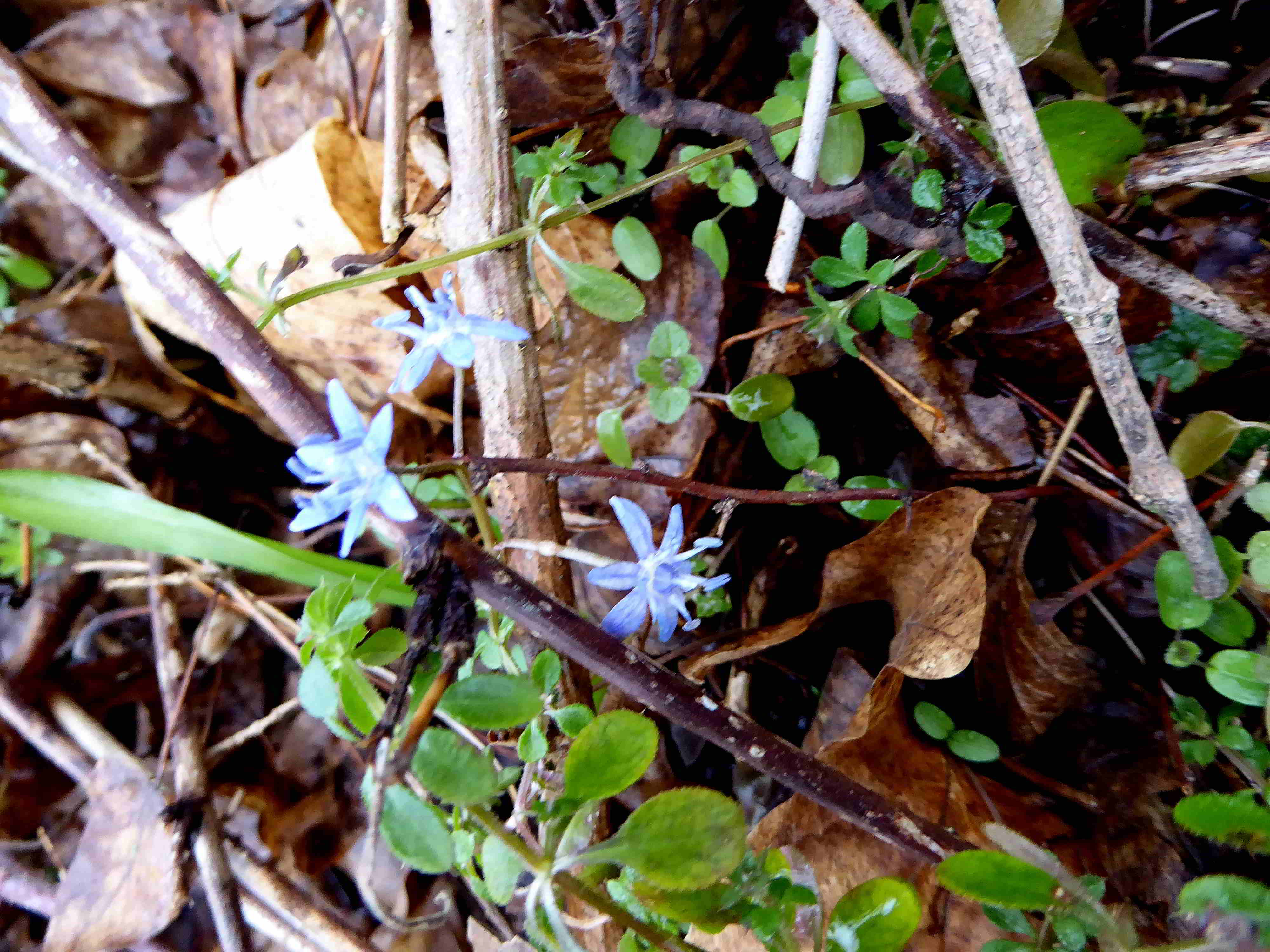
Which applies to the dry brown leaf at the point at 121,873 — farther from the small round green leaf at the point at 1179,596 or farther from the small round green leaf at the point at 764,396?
the small round green leaf at the point at 1179,596

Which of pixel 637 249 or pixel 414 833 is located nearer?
pixel 414 833

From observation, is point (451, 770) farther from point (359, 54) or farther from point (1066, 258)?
point (359, 54)

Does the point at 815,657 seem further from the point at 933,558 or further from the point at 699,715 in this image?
the point at 699,715

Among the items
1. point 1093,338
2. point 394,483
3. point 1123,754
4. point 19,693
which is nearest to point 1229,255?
point 1093,338

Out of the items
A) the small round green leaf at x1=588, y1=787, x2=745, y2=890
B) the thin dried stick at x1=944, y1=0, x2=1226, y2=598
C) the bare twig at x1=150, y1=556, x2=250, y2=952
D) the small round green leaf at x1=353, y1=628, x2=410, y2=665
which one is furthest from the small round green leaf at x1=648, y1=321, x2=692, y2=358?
the bare twig at x1=150, y1=556, x2=250, y2=952

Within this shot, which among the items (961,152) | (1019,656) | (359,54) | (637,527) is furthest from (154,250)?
(1019,656)

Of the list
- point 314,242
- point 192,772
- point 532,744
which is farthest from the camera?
point 192,772
